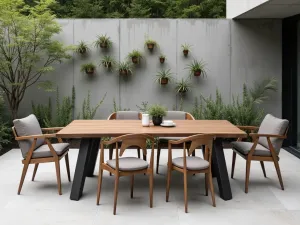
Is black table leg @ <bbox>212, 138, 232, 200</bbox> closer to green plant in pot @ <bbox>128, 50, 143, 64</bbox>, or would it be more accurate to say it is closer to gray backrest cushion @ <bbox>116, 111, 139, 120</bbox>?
gray backrest cushion @ <bbox>116, 111, 139, 120</bbox>

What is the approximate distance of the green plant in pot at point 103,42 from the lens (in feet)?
Answer: 26.0

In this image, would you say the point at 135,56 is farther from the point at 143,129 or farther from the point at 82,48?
the point at 143,129

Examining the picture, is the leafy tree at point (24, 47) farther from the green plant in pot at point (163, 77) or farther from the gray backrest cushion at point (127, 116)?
the gray backrest cushion at point (127, 116)

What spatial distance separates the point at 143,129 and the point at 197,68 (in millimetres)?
3711

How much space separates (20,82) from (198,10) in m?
7.91

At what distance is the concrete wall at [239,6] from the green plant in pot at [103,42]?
106 inches

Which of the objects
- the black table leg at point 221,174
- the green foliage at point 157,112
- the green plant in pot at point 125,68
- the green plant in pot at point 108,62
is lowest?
the black table leg at point 221,174

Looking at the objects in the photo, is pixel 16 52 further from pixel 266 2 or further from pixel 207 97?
pixel 266 2

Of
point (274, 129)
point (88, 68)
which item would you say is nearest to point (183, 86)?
point (88, 68)

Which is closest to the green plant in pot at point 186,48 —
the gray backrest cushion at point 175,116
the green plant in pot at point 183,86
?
the green plant in pot at point 183,86

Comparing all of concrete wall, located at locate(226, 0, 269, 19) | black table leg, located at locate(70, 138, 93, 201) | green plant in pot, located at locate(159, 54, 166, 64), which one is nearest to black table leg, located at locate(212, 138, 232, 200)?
black table leg, located at locate(70, 138, 93, 201)

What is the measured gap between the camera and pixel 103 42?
7914 millimetres

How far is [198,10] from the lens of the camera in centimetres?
→ 1355

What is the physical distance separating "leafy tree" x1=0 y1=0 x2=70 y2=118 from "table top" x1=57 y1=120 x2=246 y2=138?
2.77 metres
